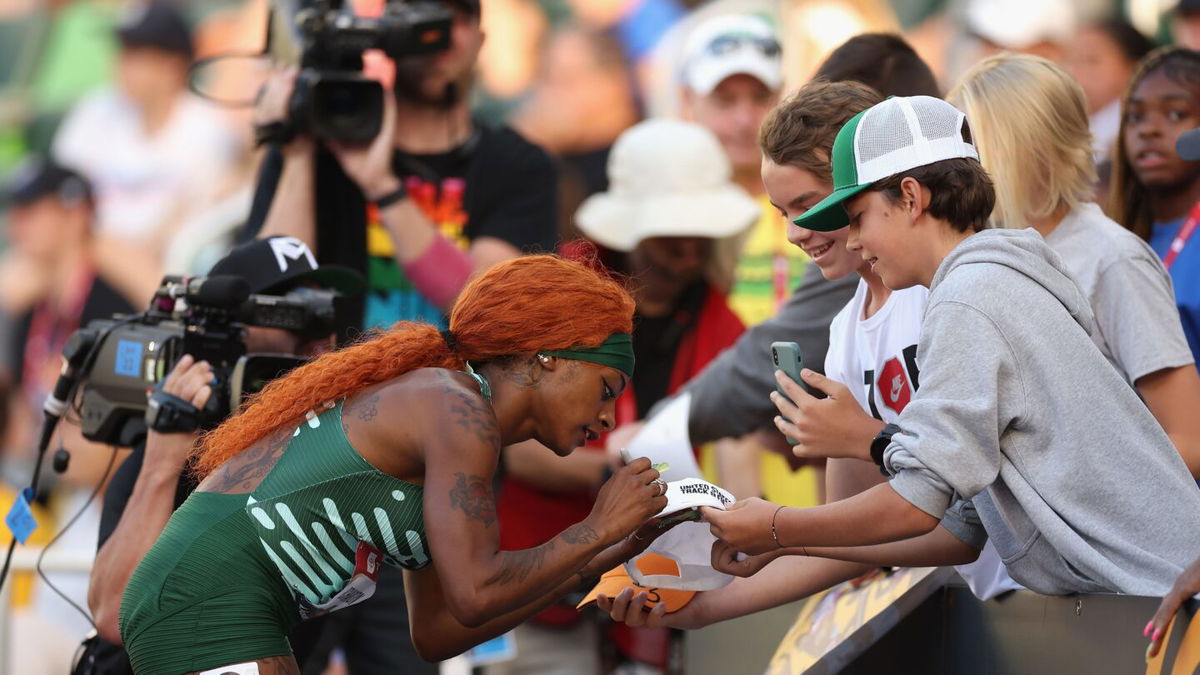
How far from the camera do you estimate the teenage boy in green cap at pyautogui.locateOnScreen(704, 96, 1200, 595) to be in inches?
107

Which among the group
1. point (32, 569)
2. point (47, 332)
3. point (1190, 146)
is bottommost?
point (32, 569)

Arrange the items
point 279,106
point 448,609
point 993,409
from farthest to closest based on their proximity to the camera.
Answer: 1. point 279,106
2. point 448,609
3. point 993,409

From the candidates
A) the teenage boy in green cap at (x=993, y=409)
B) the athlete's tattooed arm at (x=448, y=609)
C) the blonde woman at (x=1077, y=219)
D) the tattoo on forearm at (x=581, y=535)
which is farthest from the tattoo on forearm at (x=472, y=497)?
the blonde woman at (x=1077, y=219)

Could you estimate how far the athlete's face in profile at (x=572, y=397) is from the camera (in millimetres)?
3213

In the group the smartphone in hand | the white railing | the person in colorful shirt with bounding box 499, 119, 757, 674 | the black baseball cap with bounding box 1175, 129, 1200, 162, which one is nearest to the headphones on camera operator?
the person in colorful shirt with bounding box 499, 119, 757, 674

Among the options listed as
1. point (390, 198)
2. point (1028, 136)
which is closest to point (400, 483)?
point (1028, 136)

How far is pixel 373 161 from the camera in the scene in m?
5.35

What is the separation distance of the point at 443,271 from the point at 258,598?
2.33 metres

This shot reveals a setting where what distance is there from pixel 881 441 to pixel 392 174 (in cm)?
289

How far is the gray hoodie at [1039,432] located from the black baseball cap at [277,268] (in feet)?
6.82

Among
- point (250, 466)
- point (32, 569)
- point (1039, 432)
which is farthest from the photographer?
point (32, 569)

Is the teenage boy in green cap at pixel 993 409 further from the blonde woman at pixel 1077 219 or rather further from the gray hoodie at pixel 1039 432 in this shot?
the blonde woman at pixel 1077 219

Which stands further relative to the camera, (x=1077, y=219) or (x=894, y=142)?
(x=1077, y=219)

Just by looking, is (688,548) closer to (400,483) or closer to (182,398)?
(400,483)
